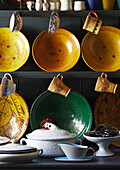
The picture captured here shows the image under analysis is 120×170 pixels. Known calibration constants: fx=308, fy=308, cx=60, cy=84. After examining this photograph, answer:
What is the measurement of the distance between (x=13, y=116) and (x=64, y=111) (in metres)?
0.36

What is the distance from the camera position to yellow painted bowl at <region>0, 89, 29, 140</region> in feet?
6.90

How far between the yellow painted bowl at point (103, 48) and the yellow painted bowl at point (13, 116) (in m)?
0.56

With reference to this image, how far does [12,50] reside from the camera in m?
2.17

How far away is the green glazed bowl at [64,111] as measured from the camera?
2105 mm


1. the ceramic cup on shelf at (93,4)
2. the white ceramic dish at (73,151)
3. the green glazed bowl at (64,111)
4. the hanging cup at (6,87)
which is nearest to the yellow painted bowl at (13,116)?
the green glazed bowl at (64,111)

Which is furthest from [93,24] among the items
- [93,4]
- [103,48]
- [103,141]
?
[103,141]

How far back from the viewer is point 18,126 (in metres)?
2.12

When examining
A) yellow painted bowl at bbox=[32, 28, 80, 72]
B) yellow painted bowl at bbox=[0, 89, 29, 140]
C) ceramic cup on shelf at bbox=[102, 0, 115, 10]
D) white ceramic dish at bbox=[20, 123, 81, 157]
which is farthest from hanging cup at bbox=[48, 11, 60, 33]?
white ceramic dish at bbox=[20, 123, 81, 157]

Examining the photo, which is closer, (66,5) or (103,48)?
(66,5)

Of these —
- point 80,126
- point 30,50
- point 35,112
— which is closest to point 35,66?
point 30,50

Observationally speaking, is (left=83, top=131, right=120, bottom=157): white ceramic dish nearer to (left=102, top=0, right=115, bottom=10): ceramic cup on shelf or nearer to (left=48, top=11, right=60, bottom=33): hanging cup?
(left=48, top=11, right=60, bottom=33): hanging cup

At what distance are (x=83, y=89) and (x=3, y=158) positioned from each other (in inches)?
33.3

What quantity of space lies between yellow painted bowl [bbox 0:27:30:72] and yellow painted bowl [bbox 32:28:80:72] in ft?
0.27
